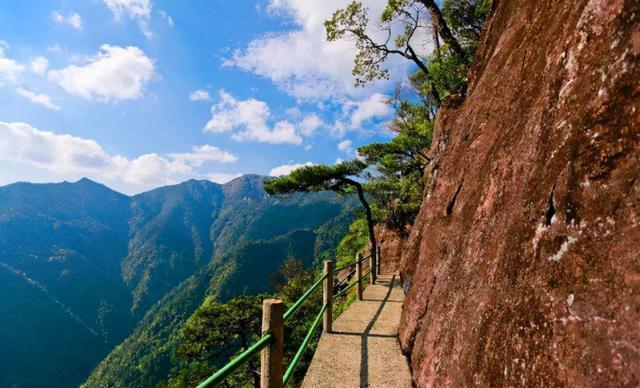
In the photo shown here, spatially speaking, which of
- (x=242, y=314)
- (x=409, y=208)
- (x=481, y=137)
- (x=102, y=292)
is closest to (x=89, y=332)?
Result: (x=102, y=292)

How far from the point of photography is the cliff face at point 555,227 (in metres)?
1.93

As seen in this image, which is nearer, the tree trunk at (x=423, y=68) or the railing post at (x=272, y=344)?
the railing post at (x=272, y=344)

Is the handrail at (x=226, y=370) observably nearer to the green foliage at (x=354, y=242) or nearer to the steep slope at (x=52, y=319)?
the green foliage at (x=354, y=242)

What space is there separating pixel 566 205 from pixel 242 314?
22074mm

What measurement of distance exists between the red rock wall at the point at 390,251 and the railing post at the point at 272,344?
54.1ft

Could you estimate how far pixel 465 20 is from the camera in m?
14.8

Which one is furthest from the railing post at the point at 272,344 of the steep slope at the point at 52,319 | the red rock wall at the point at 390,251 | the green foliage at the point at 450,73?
the steep slope at the point at 52,319

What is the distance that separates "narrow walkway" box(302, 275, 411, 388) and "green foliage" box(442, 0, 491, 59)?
11456 mm

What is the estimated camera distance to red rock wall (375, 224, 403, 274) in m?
19.8

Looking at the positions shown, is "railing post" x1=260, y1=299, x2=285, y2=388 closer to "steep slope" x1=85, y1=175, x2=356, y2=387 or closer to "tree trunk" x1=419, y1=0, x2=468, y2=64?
"tree trunk" x1=419, y1=0, x2=468, y2=64

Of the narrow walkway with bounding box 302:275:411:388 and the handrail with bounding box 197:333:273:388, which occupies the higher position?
the handrail with bounding box 197:333:273:388

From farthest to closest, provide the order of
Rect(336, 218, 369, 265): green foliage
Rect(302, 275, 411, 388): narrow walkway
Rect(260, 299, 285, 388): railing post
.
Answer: Rect(336, 218, 369, 265): green foliage
Rect(302, 275, 411, 388): narrow walkway
Rect(260, 299, 285, 388): railing post

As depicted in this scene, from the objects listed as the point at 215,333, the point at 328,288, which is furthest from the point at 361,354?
the point at 215,333

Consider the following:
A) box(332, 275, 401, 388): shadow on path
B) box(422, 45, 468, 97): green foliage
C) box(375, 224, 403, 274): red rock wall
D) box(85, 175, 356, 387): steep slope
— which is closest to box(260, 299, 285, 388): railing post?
box(332, 275, 401, 388): shadow on path
